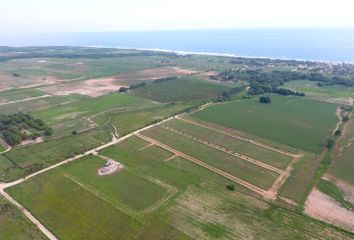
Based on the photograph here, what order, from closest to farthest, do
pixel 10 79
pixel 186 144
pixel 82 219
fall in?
pixel 82 219 < pixel 186 144 < pixel 10 79

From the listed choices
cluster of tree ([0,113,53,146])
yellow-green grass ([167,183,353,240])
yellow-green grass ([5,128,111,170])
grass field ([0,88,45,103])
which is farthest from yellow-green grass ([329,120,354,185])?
grass field ([0,88,45,103])

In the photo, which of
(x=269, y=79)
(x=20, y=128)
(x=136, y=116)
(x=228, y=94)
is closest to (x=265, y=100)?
(x=228, y=94)

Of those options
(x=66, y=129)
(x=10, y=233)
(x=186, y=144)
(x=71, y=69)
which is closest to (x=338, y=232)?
(x=186, y=144)

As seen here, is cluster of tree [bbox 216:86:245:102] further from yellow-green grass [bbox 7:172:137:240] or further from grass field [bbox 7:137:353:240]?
yellow-green grass [bbox 7:172:137:240]

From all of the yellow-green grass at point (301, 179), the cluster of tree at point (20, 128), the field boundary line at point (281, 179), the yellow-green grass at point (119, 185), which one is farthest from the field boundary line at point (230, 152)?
the cluster of tree at point (20, 128)

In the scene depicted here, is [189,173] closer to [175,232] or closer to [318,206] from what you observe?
[175,232]

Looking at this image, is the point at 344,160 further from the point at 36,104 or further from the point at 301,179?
the point at 36,104
